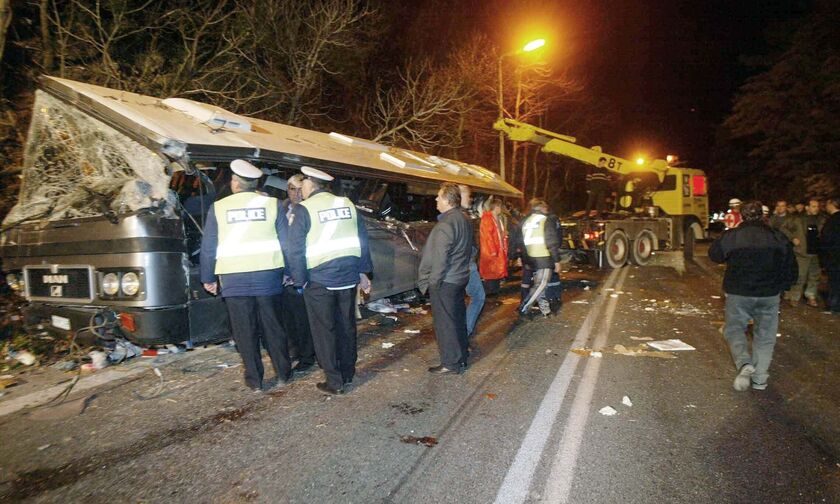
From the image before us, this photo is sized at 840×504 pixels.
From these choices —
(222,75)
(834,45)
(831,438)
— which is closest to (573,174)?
(834,45)

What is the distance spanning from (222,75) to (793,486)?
448 inches

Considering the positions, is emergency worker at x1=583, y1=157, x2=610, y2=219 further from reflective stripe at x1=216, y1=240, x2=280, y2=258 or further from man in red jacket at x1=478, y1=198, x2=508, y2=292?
reflective stripe at x1=216, y1=240, x2=280, y2=258

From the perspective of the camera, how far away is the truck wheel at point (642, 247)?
543 inches

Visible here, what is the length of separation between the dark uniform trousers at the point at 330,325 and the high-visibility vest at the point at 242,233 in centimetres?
47

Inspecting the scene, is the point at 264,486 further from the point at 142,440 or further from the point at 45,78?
the point at 45,78

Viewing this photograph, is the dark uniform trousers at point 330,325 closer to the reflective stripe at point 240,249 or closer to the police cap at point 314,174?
the reflective stripe at point 240,249

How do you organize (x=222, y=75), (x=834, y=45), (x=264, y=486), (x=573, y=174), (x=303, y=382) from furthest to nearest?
(x=573, y=174) < (x=834, y=45) < (x=222, y=75) < (x=303, y=382) < (x=264, y=486)

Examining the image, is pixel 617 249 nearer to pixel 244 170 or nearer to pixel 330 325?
pixel 330 325

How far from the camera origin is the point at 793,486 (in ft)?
8.89

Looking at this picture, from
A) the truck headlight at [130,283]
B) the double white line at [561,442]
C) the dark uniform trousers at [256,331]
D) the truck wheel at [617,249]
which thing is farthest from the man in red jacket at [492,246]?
the truck wheel at [617,249]

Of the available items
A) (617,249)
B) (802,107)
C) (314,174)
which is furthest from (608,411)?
(802,107)

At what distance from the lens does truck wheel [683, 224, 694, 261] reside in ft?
52.2

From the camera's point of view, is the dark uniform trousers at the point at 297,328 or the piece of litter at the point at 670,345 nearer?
the dark uniform trousers at the point at 297,328

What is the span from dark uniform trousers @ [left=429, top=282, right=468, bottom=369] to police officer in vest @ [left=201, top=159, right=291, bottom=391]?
1.38 metres
